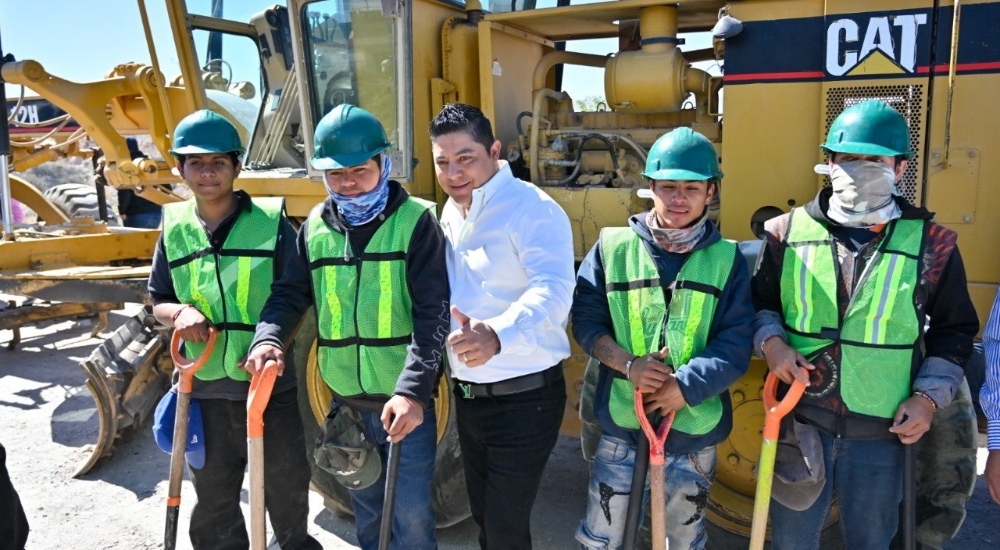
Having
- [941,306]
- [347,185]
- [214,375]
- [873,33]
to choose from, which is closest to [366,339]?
[347,185]

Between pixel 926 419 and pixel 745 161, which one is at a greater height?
pixel 745 161

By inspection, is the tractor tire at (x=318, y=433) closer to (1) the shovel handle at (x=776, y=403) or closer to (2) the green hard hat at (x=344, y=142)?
(2) the green hard hat at (x=344, y=142)

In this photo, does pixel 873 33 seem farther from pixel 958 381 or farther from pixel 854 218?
pixel 958 381

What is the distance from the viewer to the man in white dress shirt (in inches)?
97.7

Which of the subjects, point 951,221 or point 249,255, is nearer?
point 249,255

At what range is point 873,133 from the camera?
244cm

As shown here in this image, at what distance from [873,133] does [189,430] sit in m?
2.55

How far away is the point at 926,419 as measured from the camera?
2.39 metres

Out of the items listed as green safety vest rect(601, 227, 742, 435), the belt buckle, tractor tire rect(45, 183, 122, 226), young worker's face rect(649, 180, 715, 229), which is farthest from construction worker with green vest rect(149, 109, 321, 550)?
tractor tire rect(45, 183, 122, 226)

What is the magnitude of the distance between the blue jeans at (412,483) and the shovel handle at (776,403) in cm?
109

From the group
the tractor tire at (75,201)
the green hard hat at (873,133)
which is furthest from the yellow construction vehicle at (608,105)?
the tractor tire at (75,201)

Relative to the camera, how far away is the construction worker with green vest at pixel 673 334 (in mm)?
2441

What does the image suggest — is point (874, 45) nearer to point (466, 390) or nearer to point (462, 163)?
point (462, 163)

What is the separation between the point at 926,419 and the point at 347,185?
1.91 meters
